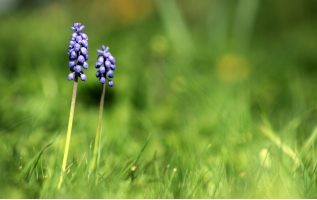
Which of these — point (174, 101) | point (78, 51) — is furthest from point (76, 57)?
point (174, 101)

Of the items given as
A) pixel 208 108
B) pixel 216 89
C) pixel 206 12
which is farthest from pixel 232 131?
pixel 206 12

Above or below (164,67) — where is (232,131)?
below

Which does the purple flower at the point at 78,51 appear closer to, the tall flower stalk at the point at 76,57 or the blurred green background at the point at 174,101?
the tall flower stalk at the point at 76,57

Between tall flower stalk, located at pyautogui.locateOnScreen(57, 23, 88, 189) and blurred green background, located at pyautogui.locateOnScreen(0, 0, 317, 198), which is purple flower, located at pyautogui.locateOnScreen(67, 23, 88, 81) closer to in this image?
tall flower stalk, located at pyautogui.locateOnScreen(57, 23, 88, 189)

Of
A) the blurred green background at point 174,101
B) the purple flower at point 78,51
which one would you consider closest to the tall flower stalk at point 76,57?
the purple flower at point 78,51

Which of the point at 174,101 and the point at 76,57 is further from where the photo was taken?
the point at 174,101

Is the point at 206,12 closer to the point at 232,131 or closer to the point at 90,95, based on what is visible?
the point at 90,95

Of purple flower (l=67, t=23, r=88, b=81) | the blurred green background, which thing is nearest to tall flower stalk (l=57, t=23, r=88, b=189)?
purple flower (l=67, t=23, r=88, b=81)

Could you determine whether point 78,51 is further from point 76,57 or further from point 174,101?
point 174,101
